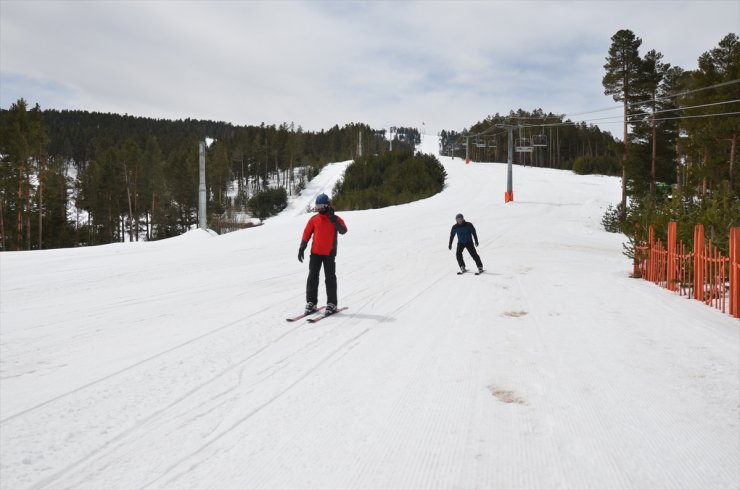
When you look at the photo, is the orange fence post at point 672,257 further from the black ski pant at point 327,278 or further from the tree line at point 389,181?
the tree line at point 389,181

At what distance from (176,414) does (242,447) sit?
818 mm

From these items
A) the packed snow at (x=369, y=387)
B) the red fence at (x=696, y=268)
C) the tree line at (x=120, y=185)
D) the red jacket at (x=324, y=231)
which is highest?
the tree line at (x=120, y=185)

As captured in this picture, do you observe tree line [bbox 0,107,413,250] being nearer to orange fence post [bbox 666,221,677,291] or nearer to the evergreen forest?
the evergreen forest

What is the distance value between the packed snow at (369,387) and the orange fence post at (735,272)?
0.19 meters

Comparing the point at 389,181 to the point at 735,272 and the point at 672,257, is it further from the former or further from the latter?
the point at 735,272

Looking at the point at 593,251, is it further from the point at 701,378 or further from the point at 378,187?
the point at 378,187

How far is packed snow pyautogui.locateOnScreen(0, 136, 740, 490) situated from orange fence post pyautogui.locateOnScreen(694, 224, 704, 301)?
57 centimetres

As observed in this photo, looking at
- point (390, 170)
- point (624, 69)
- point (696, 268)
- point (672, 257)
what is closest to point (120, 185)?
point (390, 170)

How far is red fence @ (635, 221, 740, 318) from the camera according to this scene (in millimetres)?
7500

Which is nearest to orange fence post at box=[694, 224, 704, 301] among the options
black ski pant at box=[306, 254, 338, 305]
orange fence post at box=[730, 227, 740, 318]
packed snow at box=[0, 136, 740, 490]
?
packed snow at box=[0, 136, 740, 490]

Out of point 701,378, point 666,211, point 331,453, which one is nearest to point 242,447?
point 331,453

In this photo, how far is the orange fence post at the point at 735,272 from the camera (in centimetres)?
738

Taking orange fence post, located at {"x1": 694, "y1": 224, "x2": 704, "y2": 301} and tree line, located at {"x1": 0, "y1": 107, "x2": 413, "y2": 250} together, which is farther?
tree line, located at {"x1": 0, "y1": 107, "x2": 413, "y2": 250}

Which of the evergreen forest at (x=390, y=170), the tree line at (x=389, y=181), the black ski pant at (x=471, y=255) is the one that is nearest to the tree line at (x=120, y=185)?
the evergreen forest at (x=390, y=170)
